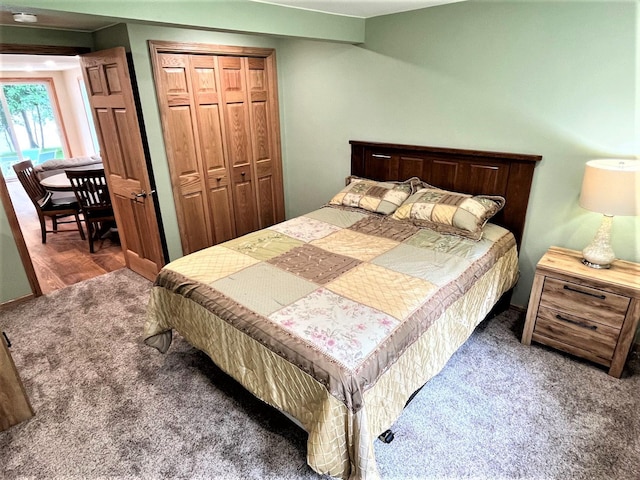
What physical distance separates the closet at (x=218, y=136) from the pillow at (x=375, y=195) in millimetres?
1136

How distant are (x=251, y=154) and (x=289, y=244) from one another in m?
1.69

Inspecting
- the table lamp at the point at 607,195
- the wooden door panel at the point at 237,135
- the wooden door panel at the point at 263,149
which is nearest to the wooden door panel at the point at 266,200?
the wooden door panel at the point at 263,149

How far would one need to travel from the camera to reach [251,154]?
379 centimetres

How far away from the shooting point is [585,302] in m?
2.14

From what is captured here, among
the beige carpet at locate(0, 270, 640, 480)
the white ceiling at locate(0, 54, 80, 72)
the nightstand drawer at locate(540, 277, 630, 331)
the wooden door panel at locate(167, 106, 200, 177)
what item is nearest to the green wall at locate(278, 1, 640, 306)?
the nightstand drawer at locate(540, 277, 630, 331)

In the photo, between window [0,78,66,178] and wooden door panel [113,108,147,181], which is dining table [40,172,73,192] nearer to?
wooden door panel [113,108,147,181]

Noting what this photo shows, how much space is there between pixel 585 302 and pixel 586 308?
37 mm

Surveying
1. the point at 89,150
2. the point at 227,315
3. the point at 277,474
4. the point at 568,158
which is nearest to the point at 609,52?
the point at 568,158

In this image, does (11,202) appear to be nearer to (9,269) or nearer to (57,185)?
(9,269)

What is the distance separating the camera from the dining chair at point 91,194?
3779 mm

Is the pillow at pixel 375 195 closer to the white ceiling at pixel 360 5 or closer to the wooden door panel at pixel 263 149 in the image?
the wooden door panel at pixel 263 149

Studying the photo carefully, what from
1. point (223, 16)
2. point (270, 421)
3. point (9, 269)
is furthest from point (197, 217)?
point (270, 421)

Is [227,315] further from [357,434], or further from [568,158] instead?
[568,158]

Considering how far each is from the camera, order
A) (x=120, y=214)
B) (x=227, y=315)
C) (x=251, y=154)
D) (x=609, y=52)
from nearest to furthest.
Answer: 1. (x=227, y=315)
2. (x=609, y=52)
3. (x=120, y=214)
4. (x=251, y=154)
